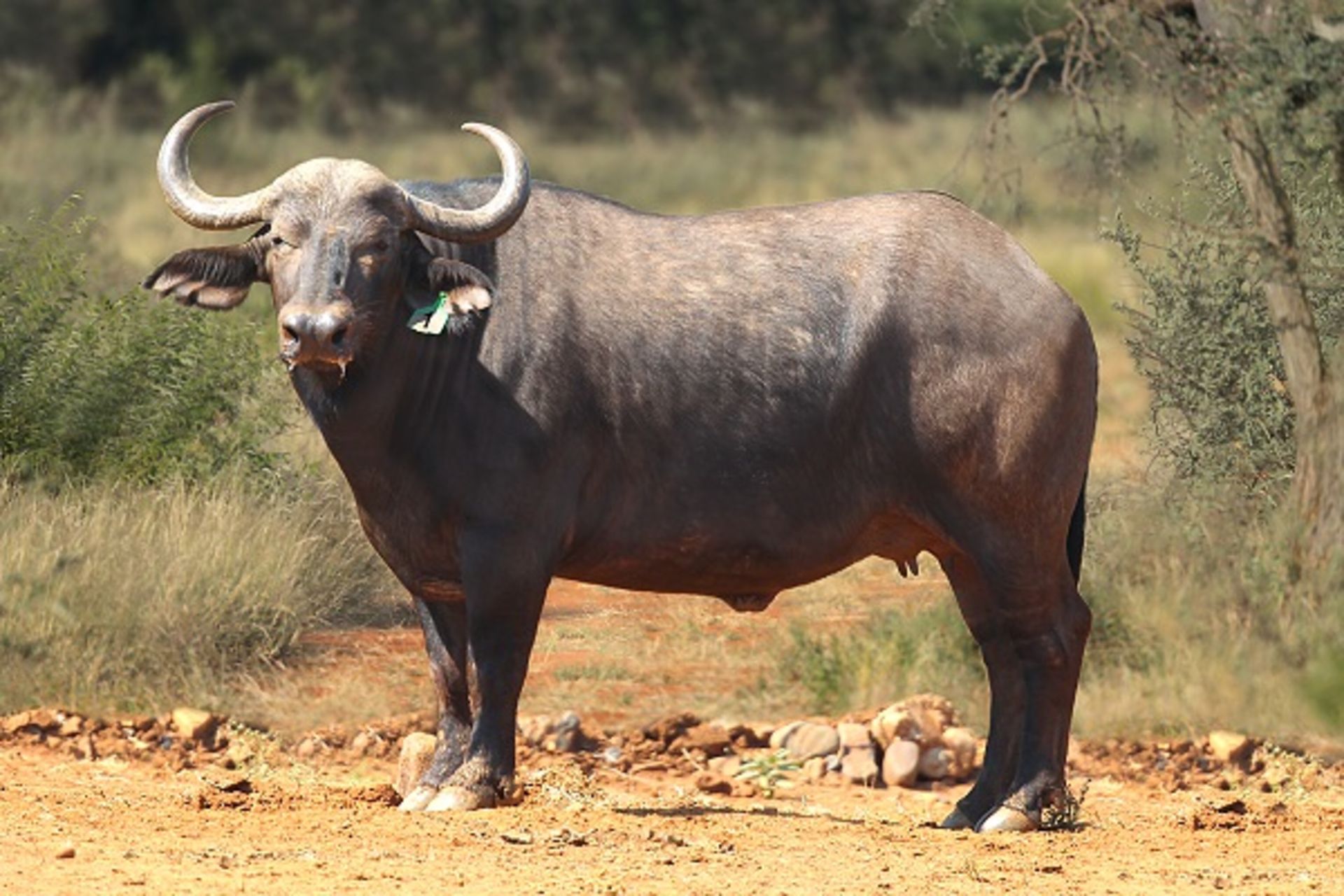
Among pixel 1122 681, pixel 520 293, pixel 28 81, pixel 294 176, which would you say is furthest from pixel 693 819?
pixel 28 81

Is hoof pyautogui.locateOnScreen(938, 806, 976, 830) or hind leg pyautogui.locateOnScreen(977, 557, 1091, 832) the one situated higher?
hind leg pyautogui.locateOnScreen(977, 557, 1091, 832)

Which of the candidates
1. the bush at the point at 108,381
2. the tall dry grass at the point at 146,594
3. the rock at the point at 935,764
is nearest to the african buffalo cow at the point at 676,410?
the rock at the point at 935,764

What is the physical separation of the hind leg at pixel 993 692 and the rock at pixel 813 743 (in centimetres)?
141

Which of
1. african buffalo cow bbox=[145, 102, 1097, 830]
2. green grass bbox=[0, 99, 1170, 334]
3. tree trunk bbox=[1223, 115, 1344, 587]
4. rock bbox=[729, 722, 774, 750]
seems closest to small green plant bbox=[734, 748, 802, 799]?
rock bbox=[729, 722, 774, 750]

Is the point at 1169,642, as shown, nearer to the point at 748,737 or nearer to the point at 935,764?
Result: the point at 935,764

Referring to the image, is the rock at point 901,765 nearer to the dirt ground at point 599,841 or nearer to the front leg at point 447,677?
the dirt ground at point 599,841

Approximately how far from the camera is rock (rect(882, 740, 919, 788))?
38.1ft

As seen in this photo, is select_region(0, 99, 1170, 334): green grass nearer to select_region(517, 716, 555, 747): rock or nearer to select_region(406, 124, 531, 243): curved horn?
select_region(517, 716, 555, 747): rock

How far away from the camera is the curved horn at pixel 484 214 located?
9648mm

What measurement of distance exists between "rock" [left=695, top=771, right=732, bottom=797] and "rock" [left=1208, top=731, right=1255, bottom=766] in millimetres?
2181

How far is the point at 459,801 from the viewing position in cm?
970

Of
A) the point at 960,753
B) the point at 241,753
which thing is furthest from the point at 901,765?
the point at 241,753

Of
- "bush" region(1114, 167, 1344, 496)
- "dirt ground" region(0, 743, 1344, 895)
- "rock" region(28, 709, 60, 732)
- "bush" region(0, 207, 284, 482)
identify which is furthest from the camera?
"bush" region(0, 207, 284, 482)

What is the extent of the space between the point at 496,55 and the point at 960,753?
113ft
